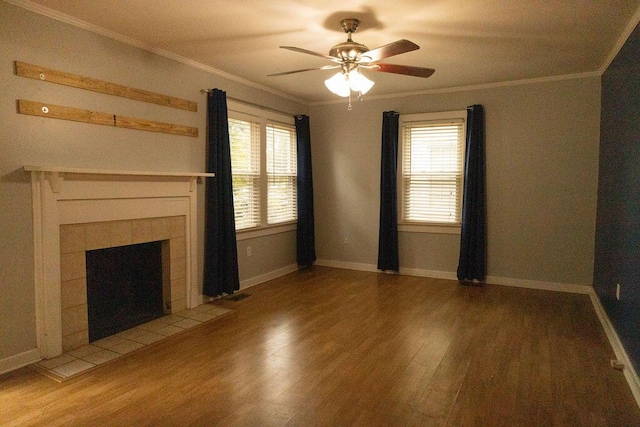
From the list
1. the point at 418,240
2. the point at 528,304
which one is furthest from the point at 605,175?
the point at 418,240

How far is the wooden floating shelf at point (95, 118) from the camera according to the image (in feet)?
9.48

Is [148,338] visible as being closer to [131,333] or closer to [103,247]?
[131,333]

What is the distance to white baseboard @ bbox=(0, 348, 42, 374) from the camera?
2747 millimetres

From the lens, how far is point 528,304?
434 cm

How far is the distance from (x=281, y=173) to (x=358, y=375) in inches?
141

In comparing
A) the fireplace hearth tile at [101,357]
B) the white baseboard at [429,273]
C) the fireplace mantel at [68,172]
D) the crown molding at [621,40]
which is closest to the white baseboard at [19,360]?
the fireplace hearth tile at [101,357]

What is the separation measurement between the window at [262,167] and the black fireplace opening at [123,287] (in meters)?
1.22

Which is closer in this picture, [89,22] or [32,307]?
[32,307]

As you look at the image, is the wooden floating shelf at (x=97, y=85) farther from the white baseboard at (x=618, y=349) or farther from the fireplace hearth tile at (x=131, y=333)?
the white baseboard at (x=618, y=349)

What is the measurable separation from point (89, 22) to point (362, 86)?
2287 millimetres

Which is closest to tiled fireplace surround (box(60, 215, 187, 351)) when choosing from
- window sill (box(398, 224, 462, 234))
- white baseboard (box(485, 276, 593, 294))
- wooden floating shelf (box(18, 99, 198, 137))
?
wooden floating shelf (box(18, 99, 198, 137))

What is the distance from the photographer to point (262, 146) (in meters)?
5.28

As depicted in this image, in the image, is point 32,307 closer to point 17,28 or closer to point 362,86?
point 17,28

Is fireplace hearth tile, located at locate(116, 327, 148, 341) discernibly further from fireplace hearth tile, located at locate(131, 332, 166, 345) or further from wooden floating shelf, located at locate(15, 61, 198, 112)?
wooden floating shelf, located at locate(15, 61, 198, 112)
